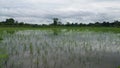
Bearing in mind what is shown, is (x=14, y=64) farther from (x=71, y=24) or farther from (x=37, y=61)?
(x=71, y=24)

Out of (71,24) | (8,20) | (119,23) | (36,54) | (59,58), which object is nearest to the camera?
(59,58)

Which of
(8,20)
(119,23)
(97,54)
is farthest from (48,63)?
(119,23)

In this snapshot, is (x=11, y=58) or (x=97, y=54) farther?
(x=97, y=54)

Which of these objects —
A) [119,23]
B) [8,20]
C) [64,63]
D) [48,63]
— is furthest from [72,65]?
[119,23]

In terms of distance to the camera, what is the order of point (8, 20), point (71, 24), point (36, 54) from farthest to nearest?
point (71, 24), point (8, 20), point (36, 54)

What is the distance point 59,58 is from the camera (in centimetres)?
1195

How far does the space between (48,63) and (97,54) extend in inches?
153

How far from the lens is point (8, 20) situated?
78.4 m

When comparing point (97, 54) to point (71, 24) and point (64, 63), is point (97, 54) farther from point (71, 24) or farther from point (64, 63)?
point (71, 24)

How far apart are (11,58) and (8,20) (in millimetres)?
68832

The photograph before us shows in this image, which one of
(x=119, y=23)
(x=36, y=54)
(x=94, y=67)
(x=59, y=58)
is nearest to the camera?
(x=94, y=67)

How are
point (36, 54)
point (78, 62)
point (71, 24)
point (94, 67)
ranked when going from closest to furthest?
point (94, 67) < point (78, 62) < point (36, 54) < point (71, 24)

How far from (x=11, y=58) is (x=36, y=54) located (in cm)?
172

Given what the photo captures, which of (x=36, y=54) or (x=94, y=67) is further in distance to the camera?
(x=36, y=54)
